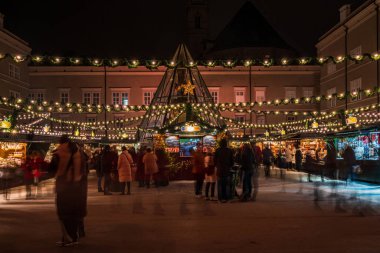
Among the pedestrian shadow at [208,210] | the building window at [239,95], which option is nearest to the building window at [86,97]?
the building window at [239,95]

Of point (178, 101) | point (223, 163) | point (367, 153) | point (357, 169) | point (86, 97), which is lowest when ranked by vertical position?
point (357, 169)

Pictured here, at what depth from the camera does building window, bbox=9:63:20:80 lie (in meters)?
52.7

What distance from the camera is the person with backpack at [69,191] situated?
8609mm

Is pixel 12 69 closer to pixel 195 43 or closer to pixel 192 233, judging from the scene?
pixel 195 43

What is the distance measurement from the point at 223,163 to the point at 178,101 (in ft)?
51.5

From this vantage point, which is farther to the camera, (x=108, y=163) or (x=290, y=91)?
(x=290, y=91)

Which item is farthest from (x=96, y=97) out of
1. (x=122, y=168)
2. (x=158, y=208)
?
(x=158, y=208)

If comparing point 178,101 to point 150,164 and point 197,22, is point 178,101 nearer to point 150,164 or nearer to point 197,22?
point 150,164

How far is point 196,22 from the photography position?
81750mm

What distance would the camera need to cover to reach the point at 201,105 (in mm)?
28016

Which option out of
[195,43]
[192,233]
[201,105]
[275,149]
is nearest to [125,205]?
[192,233]

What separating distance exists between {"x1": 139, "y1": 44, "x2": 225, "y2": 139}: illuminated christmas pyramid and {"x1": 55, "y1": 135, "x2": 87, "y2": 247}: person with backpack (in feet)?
59.5

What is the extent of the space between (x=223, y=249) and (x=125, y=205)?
269 inches

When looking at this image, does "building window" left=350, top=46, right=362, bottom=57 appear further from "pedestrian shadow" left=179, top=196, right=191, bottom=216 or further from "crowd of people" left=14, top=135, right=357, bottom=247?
"pedestrian shadow" left=179, top=196, right=191, bottom=216
